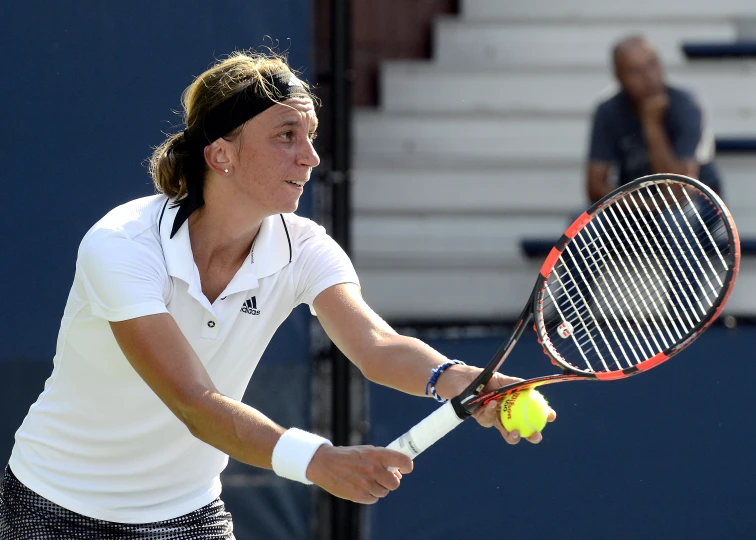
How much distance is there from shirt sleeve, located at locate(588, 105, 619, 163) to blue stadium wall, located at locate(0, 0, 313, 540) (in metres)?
1.39

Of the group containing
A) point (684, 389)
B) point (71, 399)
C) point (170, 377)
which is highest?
point (170, 377)

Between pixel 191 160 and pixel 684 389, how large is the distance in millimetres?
2349

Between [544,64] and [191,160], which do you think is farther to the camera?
[544,64]

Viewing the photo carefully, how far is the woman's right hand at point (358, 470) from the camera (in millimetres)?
2059

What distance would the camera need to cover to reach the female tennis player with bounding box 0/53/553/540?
2.44 m

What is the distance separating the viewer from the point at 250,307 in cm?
254

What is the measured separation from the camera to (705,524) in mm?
4352

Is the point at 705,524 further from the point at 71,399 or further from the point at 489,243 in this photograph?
the point at 71,399

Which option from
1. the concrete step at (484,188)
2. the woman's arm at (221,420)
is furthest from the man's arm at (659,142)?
the woman's arm at (221,420)

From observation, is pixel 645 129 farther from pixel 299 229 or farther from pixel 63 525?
pixel 63 525

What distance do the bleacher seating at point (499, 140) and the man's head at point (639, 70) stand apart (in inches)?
37.3

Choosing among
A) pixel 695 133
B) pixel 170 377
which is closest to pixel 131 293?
pixel 170 377

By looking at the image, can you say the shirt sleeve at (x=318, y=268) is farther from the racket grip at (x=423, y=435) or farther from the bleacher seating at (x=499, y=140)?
the bleacher seating at (x=499, y=140)

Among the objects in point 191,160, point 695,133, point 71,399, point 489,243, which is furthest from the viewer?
point 489,243
